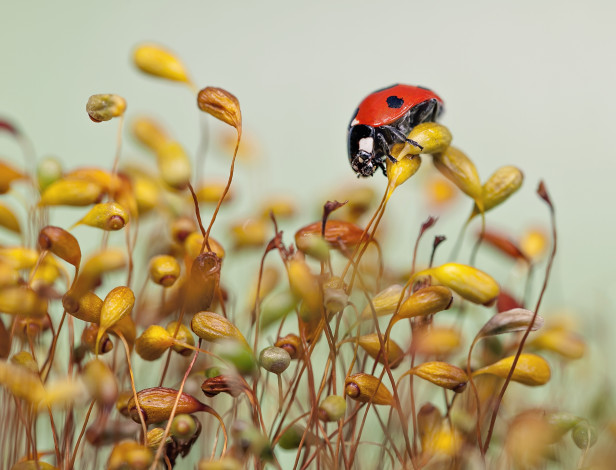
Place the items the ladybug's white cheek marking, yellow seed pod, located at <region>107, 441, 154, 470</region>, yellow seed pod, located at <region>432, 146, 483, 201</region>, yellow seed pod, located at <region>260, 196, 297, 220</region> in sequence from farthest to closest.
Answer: yellow seed pod, located at <region>260, 196, 297, 220</region>, the ladybug's white cheek marking, yellow seed pod, located at <region>432, 146, 483, 201</region>, yellow seed pod, located at <region>107, 441, 154, 470</region>

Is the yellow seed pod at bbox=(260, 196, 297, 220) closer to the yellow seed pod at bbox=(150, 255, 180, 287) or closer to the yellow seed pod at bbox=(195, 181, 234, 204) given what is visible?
the yellow seed pod at bbox=(195, 181, 234, 204)

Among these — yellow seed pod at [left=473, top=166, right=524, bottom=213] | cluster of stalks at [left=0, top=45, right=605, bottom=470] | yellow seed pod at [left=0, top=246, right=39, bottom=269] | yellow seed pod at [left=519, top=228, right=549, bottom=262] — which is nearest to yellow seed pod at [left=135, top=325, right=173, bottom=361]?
cluster of stalks at [left=0, top=45, right=605, bottom=470]

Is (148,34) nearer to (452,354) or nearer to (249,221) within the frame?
(249,221)

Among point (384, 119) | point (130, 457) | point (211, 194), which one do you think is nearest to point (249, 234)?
point (211, 194)

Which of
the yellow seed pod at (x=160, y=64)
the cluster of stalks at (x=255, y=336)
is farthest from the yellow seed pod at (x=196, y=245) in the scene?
the yellow seed pod at (x=160, y=64)

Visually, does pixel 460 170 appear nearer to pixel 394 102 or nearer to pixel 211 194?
pixel 394 102
